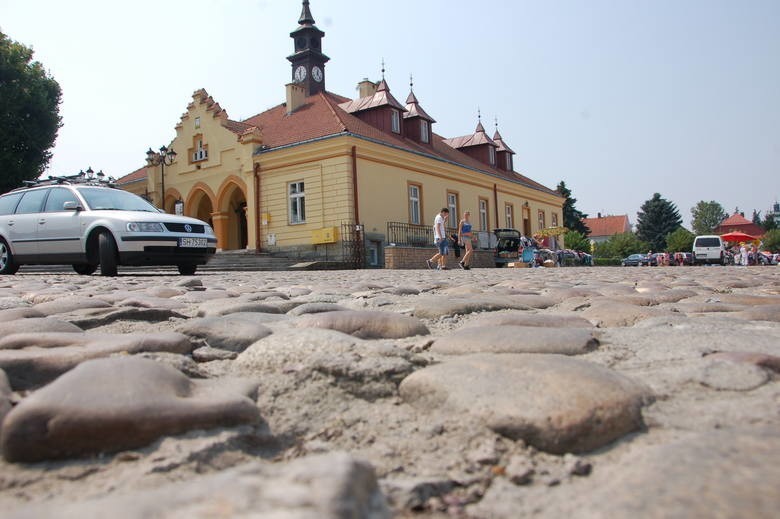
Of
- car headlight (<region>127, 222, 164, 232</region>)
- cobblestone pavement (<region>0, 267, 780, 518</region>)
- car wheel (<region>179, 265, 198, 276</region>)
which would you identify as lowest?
cobblestone pavement (<region>0, 267, 780, 518</region>)

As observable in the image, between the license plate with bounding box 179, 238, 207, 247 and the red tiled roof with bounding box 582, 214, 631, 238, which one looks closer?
the license plate with bounding box 179, 238, 207, 247

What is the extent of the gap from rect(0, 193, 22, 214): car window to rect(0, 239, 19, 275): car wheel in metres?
0.57

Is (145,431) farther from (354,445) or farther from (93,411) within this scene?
(354,445)

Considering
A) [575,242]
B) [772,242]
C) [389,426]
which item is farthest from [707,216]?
[389,426]

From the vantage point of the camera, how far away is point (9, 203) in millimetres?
11367

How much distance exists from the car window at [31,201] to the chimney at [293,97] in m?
16.6

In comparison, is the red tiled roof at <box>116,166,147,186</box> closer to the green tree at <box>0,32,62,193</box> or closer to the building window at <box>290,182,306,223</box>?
the green tree at <box>0,32,62,193</box>

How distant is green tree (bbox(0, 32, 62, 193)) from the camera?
26.2 metres

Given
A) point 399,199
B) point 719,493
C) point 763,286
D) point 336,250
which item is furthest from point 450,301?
point 399,199

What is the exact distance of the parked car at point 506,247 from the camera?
26.3 meters

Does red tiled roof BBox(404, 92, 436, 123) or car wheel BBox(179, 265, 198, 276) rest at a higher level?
red tiled roof BBox(404, 92, 436, 123)

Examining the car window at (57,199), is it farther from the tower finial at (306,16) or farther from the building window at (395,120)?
the tower finial at (306,16)

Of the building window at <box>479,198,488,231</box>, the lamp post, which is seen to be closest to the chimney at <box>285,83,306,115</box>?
the lamp post

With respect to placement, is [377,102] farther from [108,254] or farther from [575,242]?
[575,242]
